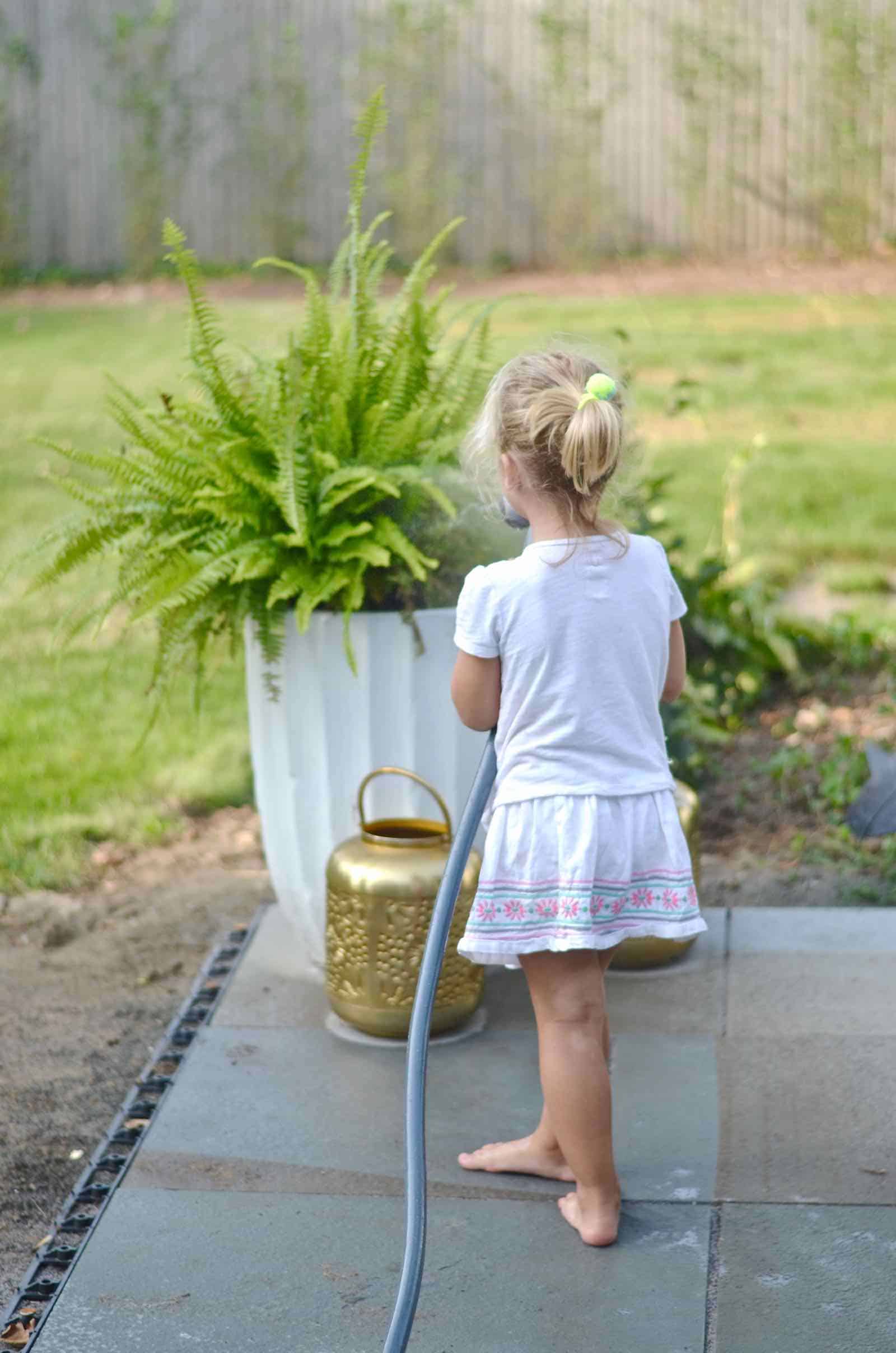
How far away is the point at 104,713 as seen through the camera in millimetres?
4660

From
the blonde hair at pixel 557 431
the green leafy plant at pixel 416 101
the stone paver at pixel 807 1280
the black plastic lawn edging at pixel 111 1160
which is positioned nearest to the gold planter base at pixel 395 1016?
the black plastic lawn edging at pixel 111 1160

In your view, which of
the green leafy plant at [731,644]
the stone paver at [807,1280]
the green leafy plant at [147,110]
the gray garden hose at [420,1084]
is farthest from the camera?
the green leafy plant at [147,110]

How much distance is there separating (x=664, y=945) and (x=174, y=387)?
142cm

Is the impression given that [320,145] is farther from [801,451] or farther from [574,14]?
[801,451]

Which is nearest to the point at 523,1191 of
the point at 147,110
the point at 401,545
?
the point at 401,545

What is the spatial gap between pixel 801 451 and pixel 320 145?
6.05m

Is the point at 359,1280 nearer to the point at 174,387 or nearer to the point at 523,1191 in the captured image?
the point at 523,1191

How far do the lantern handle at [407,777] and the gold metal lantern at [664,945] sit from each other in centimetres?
45

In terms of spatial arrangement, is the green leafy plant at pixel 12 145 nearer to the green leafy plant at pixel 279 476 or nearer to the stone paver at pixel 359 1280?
the green leafy plant at pixel 279 476

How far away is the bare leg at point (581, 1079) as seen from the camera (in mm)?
2143

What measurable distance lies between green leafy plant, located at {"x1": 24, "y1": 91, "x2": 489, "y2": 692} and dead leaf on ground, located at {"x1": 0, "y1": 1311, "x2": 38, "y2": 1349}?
3.90 ft

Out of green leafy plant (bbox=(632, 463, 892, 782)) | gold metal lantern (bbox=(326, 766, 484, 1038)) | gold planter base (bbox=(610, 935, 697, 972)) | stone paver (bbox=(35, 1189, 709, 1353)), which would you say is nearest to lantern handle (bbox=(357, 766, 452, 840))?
gold metal lantern (bbox=(326, 766, 484, 1038))

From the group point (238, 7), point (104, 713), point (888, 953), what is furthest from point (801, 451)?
point (238, 7)

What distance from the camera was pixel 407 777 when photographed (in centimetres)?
291
